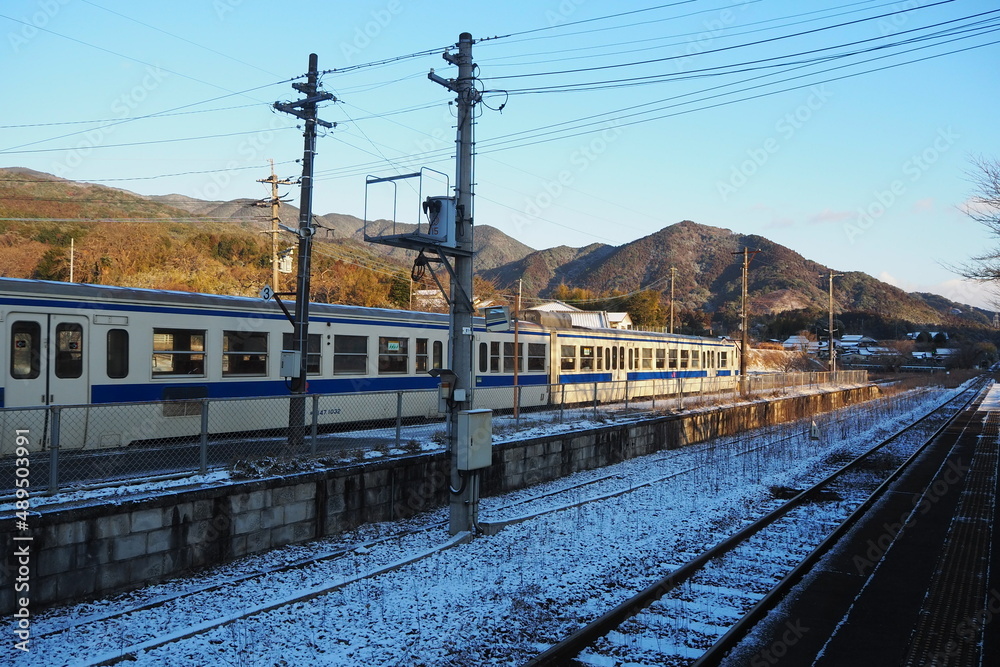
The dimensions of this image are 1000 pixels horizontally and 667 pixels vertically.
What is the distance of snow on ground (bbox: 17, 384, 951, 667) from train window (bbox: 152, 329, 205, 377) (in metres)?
5.23

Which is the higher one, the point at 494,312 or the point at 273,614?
the point at 494,312

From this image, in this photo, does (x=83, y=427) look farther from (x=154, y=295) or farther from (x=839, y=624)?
(x=839, y=624)

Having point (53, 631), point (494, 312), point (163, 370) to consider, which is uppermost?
point (494, 312)

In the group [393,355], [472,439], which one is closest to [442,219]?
[472,439]

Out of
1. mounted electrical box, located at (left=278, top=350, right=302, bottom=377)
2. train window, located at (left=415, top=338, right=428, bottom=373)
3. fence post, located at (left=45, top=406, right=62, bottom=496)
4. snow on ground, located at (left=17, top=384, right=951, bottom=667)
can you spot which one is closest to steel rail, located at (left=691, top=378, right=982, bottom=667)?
snow on ground, located at (left=17, top=384, right=951, bottom=667)

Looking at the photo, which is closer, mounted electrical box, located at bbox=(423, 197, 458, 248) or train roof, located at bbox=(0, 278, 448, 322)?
mounted electrical box, located at bbox=(423, 197, 458, 248)

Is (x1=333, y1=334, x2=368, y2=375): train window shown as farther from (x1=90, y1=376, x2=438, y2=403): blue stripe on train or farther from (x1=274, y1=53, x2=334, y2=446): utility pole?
(x1=274, y1=53, x2=334, y2=446): utility pole

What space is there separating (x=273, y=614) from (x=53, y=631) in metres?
1.94

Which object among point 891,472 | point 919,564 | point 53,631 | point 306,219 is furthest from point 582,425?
point 53,631

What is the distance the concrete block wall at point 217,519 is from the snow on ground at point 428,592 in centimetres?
23

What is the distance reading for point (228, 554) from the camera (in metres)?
8.95

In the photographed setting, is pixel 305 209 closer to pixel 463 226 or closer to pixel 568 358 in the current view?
pixel 463 226

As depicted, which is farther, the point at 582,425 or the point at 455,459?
the point at 582,425

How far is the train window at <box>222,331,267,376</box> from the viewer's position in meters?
14.2
